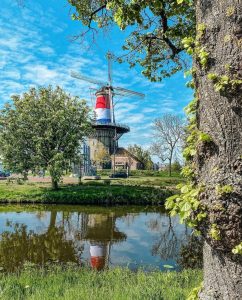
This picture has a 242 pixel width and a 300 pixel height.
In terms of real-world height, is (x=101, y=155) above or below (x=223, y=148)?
above

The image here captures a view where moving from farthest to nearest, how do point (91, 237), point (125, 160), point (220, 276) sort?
1. point (125, 160)
2. point (91, 237)
3. point (220, 276)

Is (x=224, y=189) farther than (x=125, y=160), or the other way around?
(x=125, y=160)

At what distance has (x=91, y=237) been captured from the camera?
1527cm

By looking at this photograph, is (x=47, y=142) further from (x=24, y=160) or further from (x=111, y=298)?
(x=111, y=298)

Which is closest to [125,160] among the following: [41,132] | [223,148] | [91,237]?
[41,132]

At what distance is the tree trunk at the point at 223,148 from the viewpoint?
265cm

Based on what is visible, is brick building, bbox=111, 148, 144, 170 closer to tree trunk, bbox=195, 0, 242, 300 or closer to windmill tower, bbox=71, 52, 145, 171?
windmill tower, bbox=71, 52, 145, 171

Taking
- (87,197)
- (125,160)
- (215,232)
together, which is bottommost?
(87,197)

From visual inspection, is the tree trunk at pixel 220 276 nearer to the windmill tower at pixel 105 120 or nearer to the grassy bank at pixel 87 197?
the grassy bank at pixel 87 197

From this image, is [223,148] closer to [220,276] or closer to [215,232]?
[215,232]

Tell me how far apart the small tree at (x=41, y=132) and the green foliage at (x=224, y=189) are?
25.8 m

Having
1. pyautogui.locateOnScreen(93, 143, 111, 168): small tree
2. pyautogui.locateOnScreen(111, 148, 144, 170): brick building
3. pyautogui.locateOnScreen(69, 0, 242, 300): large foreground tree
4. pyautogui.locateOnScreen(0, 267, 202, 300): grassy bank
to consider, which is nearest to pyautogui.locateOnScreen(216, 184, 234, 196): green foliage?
pyautogui.locateOnScreen(69, 0, 242, 300): large foreground tree

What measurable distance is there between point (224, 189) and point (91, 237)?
13.4m

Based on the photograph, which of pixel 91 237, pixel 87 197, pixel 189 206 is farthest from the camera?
pixel 87 197
